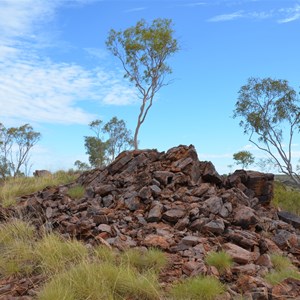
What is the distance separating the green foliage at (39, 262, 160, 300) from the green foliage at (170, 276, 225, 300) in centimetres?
26

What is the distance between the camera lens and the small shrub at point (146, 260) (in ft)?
20.2

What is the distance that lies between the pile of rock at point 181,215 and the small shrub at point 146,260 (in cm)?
17

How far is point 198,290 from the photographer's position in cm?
518

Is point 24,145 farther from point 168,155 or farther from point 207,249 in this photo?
point 207,249

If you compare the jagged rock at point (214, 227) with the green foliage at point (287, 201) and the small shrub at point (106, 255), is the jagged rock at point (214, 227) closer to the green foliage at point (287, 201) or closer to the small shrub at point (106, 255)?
the small shrub at point (106, 255)

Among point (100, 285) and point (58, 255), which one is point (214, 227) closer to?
point (58, 255)

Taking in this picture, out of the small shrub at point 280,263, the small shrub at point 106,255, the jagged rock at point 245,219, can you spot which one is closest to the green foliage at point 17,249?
the small shrub at point 106,255

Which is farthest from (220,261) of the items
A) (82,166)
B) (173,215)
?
(82,166)

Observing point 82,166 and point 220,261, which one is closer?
point 220,261

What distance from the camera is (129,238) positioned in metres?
7.59

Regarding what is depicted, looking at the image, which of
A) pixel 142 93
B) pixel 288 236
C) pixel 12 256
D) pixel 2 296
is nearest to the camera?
pixel 2 296

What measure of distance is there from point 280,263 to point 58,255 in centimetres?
340

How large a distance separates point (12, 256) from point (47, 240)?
596 mm

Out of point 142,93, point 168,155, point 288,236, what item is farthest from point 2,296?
point 142,93
